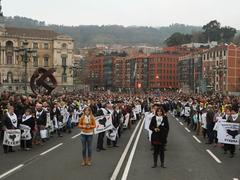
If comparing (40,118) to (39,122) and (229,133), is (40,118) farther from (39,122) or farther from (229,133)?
(229,133)

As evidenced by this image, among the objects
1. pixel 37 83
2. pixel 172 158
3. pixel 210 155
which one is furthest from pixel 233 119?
pixel 37 83

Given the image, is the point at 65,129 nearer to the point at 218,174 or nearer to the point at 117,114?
the point at 117,114

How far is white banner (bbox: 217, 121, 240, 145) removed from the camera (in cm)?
1748

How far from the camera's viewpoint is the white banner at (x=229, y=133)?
17.5 meters

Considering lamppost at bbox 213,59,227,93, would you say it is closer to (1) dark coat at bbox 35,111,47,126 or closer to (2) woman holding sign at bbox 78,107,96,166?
(1) dark coat at bbox 35,111,47,126

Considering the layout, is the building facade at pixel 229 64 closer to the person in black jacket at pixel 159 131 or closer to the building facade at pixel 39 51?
the building facade at pixel 39 51

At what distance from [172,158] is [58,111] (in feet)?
32.4

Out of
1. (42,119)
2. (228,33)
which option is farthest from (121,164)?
(228,33)

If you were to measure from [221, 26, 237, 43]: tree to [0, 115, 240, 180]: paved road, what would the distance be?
172 metres

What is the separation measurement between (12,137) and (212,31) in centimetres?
17873

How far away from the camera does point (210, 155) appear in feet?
56.7

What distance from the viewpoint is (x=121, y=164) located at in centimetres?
1474

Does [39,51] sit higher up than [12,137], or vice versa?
[39,51]

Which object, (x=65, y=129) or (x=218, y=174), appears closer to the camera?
(x=218, y=174)
